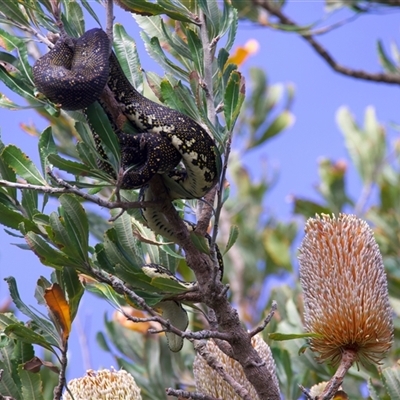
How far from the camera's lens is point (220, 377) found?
2887mm

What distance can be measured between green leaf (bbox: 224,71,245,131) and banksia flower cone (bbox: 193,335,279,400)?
2.77 ft

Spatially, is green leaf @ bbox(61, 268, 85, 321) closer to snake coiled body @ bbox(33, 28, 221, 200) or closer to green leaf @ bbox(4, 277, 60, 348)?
green leaf @ bbox(4, 277, 60, 348)

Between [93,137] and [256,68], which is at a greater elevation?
[256,68]

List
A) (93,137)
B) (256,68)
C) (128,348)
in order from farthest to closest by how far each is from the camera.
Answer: (256,68) < (128,348) < (93,137)

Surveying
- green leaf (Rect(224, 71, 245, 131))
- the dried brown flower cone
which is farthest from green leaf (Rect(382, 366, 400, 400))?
green leaf (Rect(224, 71, 245, 131))

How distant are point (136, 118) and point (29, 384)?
113 centimetres

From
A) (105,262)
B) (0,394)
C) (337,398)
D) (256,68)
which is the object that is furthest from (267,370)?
(256,68)

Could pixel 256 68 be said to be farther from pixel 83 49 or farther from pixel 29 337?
pixel 29 337

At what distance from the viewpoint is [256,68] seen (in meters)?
8.13

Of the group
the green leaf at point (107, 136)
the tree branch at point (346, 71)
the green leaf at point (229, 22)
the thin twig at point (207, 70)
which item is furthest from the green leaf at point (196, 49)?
the tree branch at point (346, 71)

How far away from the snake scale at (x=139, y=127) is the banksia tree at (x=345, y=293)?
1.62 feet

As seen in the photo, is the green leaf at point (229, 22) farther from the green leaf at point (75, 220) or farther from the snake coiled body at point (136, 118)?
the green leaf at point (75, 220)

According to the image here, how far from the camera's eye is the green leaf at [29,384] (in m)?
2.81

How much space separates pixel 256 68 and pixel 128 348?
4515 mm
